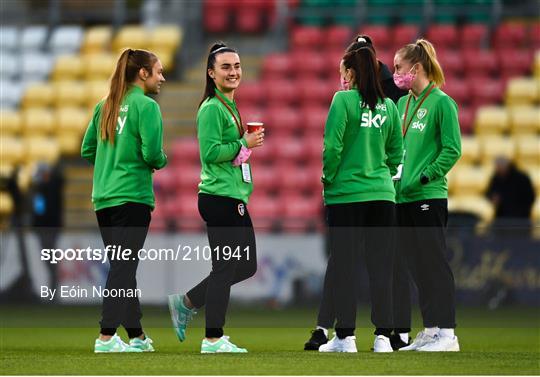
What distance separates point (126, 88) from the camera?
8156 millimetres

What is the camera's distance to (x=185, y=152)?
1933cm

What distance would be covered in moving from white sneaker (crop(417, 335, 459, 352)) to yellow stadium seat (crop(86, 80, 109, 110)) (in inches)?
511

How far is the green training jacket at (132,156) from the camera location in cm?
799

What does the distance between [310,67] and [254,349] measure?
11.5 metres

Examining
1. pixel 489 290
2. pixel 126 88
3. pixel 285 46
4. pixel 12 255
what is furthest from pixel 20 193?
pixel 126 88

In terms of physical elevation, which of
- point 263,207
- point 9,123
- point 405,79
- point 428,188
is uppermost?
point 405,79

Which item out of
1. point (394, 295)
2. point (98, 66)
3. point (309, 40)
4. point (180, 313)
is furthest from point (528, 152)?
point (180, 313)

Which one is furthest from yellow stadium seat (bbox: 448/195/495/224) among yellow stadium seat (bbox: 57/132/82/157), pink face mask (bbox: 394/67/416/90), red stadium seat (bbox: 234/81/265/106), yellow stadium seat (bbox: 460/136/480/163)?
pink face mask (bbox: 394/67/416/90)

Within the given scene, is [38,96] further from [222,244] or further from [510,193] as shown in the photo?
[222,244]

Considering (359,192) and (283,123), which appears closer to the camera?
(359,192)

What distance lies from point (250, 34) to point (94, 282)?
1151 centimetres

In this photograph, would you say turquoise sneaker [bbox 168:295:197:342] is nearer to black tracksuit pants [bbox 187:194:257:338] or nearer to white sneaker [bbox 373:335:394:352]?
black tracksuit pants [bbox 187:194:257:338]

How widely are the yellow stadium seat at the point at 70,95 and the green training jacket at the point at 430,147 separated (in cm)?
1287

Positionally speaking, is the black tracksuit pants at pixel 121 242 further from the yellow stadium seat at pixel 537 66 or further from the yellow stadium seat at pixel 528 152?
the yellow stadium seat at pixel 537 66
